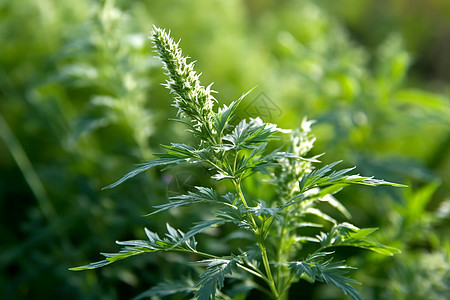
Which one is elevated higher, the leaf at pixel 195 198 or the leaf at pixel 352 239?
the leaf at pixel 195 198

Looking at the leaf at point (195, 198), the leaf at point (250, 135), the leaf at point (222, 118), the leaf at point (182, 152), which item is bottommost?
the leaf at point (195, 198)

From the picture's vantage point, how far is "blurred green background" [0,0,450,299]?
112 cm

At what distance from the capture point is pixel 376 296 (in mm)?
1236

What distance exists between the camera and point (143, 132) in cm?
114

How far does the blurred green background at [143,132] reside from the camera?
3.68 ft

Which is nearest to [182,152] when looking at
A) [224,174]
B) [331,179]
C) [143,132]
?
[224,174]

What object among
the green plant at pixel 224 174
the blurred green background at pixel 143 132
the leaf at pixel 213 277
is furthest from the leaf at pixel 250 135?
the blurred green background at pixel 143 132

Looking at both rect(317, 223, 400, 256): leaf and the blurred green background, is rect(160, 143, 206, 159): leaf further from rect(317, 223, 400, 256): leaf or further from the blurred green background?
the blurred green background

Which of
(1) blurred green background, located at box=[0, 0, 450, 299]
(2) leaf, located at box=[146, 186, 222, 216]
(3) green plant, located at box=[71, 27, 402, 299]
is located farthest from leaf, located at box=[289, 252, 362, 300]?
(1) blurred green background, located at box=[0, 0, 450, 299]

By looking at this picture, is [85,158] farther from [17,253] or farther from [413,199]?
[413,199]

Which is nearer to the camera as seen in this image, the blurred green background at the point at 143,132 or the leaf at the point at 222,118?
the leaf at the point at 222,118

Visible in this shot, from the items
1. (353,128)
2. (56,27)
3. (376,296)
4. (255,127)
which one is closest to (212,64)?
(56,27)

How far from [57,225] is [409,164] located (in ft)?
3.08

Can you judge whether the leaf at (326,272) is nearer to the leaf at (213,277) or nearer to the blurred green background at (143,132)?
the leaf at (213,277)
